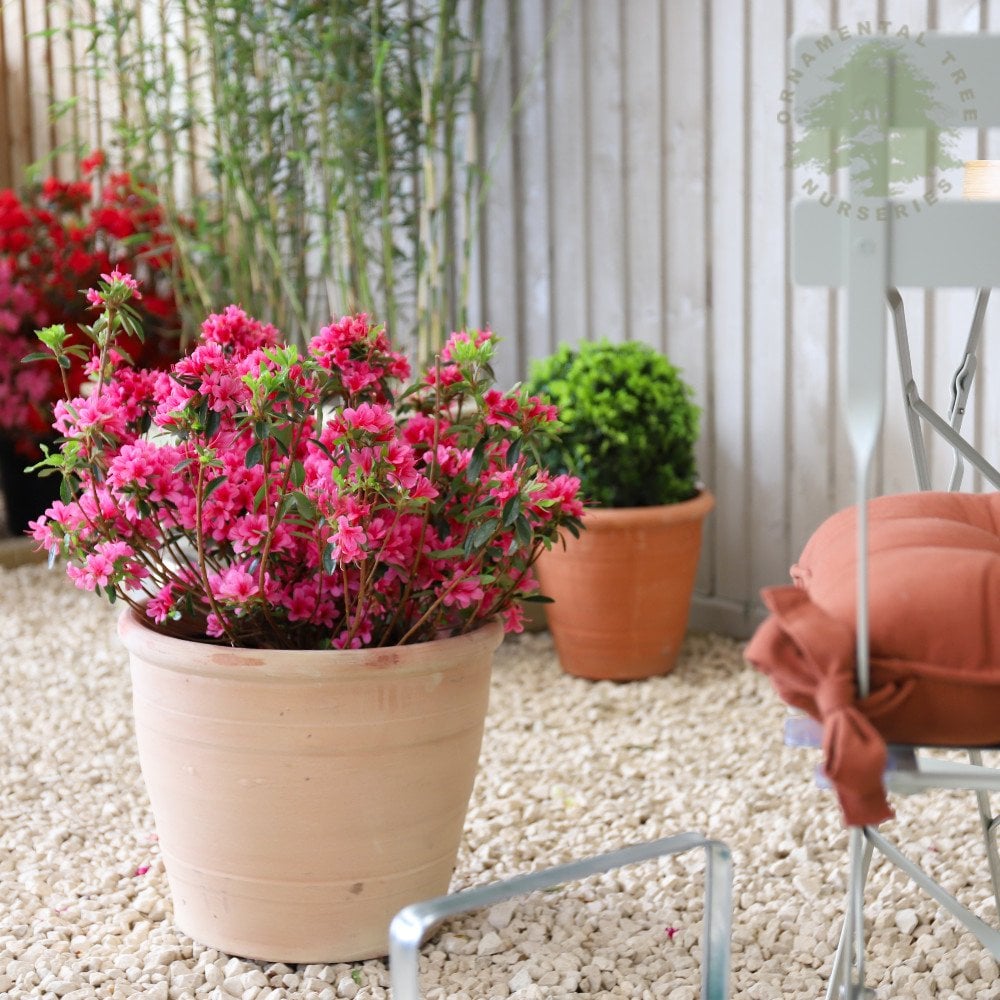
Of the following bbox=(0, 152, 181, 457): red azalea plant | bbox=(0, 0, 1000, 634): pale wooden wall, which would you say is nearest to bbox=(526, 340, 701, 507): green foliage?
bbox=(0, 0, 1000, 634): pale wooden wall

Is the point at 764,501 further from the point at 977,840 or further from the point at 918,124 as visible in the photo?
the point at 918,124

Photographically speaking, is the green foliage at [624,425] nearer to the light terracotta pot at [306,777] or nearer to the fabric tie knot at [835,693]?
the light terracotta pot at [306,777]

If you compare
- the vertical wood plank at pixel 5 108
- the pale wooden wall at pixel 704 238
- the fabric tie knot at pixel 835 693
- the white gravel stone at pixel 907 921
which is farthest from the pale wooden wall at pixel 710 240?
the vertical wood plank at pixel 5 108

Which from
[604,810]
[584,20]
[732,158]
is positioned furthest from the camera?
[584,20]

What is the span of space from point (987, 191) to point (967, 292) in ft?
4.21

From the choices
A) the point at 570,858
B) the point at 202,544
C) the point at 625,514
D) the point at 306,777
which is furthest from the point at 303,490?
the point at 625,514

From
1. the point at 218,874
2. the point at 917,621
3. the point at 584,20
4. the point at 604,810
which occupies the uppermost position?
the point at 584,20

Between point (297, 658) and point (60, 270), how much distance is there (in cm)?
300

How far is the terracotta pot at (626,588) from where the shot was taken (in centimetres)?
300

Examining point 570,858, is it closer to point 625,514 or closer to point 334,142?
point 625,514

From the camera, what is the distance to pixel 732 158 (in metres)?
3.17

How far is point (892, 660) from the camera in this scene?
1029mm

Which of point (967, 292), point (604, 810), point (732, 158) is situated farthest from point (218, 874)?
point (732, 158)

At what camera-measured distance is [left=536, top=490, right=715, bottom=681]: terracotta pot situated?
300 cm
